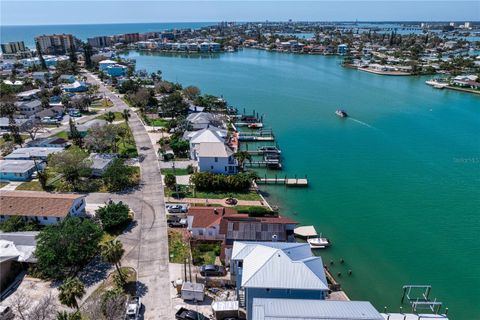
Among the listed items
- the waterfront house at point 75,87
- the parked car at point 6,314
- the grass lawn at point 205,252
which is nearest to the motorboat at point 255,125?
the grass lawn at point 205,252

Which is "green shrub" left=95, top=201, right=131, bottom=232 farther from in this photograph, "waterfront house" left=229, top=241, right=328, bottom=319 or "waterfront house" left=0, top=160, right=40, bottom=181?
"waterfront house" left=0, top=160, right=40, bottom=181

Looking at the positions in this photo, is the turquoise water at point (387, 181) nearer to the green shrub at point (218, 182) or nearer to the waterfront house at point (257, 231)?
the green shrub at point (218, 182)

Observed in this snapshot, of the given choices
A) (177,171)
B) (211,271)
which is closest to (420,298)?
(211,271)

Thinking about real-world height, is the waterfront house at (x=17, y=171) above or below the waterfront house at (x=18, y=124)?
below

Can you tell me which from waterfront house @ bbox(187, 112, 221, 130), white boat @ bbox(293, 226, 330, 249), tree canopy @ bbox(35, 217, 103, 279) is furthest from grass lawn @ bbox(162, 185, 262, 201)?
waterfront house @ bbox(187, 112, 221, 130)

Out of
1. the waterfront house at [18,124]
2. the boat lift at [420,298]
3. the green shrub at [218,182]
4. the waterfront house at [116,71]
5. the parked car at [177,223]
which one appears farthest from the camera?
the waterfront house at [116,71]

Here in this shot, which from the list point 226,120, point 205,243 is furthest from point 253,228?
point 226,120
